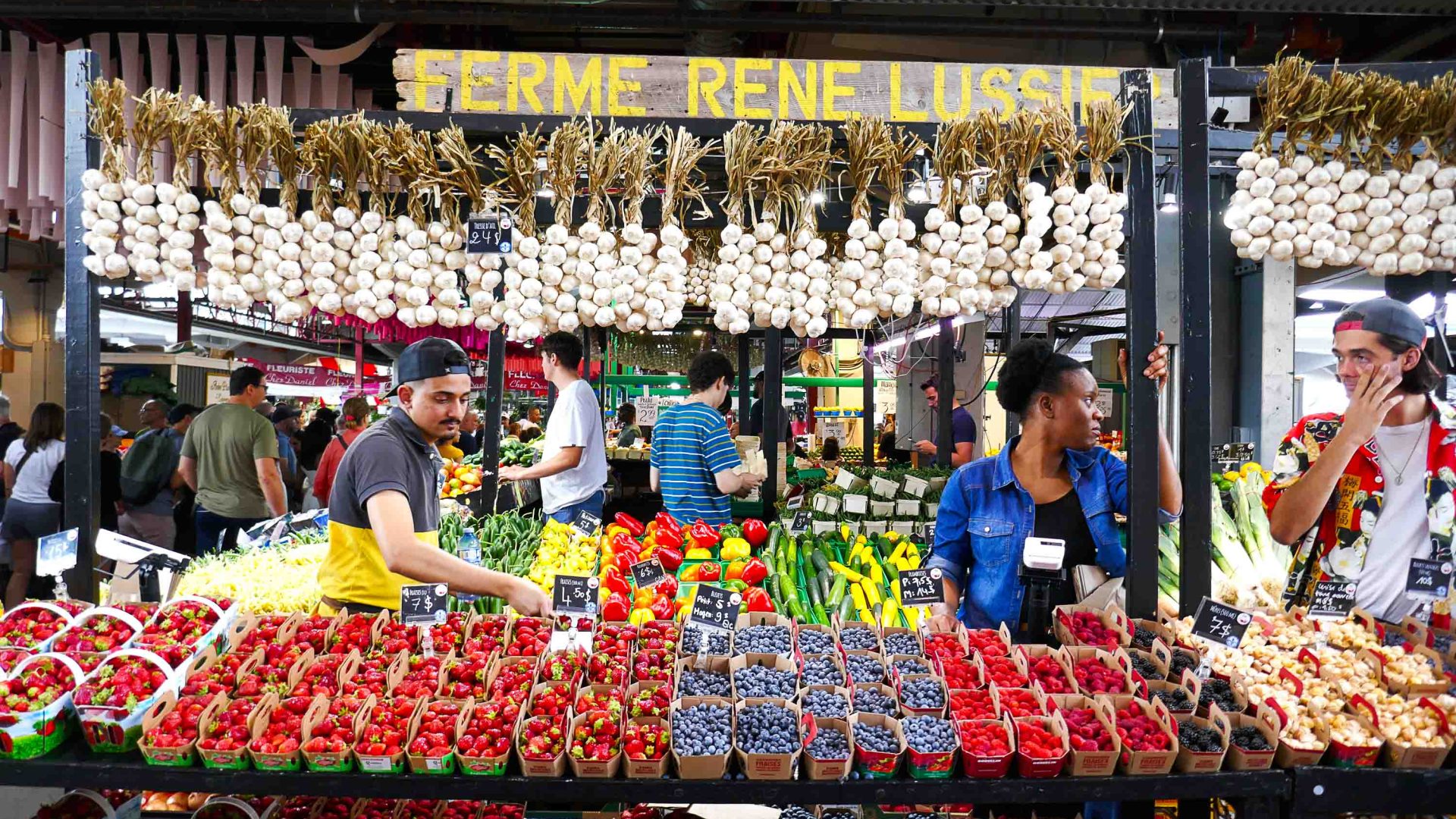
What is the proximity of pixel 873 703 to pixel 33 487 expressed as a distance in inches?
247

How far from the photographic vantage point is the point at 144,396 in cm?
1048

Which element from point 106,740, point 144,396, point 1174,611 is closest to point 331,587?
point 106,740

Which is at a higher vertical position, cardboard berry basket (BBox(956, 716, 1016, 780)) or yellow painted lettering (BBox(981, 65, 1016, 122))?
yellow painted lettering (BBox(981, 65, 1016, 122))

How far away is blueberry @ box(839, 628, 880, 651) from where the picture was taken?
7.67ft

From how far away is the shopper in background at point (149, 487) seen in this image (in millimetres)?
5953

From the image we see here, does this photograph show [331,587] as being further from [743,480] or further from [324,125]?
[743,480]

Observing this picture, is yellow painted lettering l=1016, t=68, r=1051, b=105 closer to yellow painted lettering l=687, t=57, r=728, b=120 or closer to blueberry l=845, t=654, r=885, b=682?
yellow painted lettering l=687, t=57, r=728, b=120

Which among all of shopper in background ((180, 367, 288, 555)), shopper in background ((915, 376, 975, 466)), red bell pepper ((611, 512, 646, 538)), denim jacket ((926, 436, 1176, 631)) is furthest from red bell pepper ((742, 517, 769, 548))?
shopper in background ((180, 367, 288, 555))

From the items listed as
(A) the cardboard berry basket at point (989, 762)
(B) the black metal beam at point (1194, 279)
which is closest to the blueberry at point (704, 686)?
(A) the cardboard berry basket at point (989, 762)

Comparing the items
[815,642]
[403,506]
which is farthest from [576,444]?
[815,642]

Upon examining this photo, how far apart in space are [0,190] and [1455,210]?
6690 millimetres

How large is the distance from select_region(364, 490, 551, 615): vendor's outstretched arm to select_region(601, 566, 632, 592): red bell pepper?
0.79 metres

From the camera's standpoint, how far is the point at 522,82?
2.80 metres

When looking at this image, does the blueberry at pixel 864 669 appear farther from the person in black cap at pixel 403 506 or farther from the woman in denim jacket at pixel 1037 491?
the person in black cap at pixel 403 506
